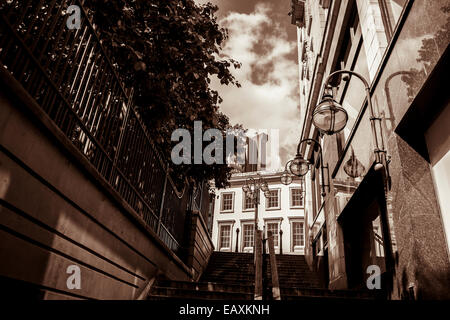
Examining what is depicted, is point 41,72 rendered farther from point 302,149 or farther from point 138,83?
point 302,149

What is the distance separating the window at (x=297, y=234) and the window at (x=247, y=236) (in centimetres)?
400

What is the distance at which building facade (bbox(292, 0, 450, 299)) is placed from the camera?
422 centimetres

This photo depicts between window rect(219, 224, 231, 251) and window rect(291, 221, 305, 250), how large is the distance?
6496 mm

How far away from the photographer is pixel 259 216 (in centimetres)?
3372

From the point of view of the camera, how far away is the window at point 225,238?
3314 centimetres

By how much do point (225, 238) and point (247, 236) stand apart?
236 cm

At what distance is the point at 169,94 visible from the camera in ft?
22.3

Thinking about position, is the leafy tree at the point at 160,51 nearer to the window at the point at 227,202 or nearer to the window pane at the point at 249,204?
the window pane at the point at 249,204

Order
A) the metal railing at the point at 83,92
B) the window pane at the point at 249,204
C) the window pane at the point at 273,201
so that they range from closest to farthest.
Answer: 1. the metal railing at the point at 83,92
2. the window pane at the point at 273,201
3. the window pane at the point at 249,204

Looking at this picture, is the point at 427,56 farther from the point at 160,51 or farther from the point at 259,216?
the point at 259,216

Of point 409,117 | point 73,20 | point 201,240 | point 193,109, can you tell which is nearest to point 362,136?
point 409,117

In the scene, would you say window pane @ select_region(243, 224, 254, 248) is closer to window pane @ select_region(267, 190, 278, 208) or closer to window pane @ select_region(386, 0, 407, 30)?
window pane @ select_region(267, 190, 278, 208)

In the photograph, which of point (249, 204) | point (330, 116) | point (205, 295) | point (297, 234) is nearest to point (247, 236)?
point (249, 204)

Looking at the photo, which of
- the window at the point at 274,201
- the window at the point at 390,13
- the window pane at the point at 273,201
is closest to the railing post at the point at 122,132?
the window at the point at 390,13
